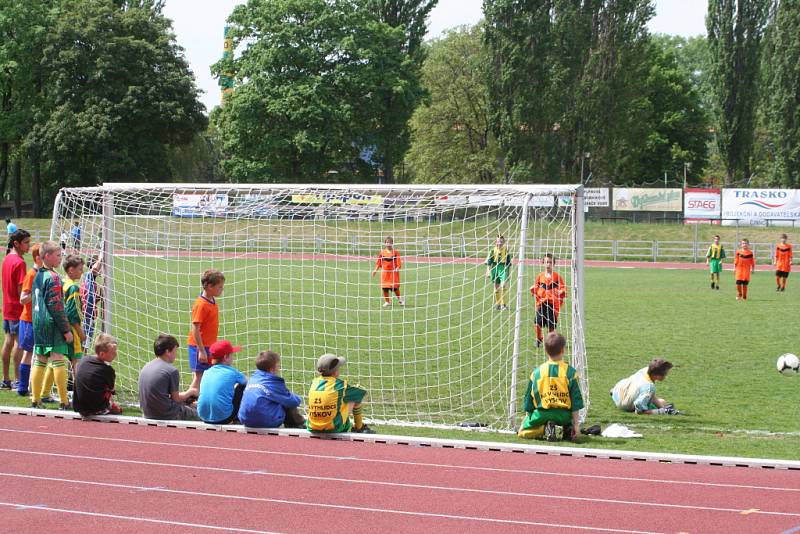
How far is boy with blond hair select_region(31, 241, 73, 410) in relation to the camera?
31.7ft

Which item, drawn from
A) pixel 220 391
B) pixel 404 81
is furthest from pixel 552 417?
pixel 404 81

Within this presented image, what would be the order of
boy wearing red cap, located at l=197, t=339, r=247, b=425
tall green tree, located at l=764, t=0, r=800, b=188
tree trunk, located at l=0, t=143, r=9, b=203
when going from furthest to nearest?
1. tree trunk, located at l=0, t=143, r=9, b=203
2. tall green tree, located at l=764, t=0, r=800, b=188
3. boy wearing red cap, located at l=197, t=339, r=247, b=425

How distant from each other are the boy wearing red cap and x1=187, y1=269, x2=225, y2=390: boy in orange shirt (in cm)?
41

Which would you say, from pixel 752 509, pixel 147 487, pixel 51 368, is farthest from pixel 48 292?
pixel 752 509

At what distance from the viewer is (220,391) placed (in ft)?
30.5

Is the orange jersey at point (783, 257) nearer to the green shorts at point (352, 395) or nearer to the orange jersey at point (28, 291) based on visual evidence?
the green shorts at point (352, 395)

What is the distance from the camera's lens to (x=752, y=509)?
6.57 meters

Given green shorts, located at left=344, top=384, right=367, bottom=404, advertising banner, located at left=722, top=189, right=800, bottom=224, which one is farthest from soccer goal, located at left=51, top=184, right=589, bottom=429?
advertising banner, located at left=722, top=189, right=800, bottom=224

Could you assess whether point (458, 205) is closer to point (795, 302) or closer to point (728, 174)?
point (795, 302)

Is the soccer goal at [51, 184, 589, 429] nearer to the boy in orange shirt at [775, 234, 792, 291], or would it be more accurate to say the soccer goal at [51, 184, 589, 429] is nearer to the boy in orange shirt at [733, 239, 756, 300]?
the boy in orange shirt at [733, 239, 756, 300]

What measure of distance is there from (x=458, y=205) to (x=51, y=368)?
17.5 feet

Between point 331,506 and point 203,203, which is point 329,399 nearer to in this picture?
point 331,506

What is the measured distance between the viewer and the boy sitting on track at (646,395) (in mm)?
10477

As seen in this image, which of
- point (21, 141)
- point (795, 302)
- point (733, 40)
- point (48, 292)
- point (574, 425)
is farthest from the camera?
point (21, 141)
